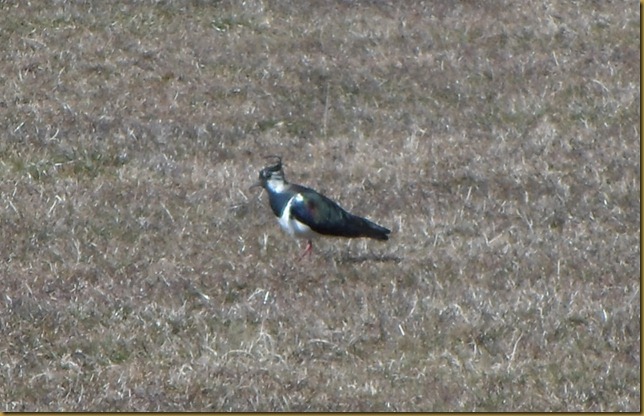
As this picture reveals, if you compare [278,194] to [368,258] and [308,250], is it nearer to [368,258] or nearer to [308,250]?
[308,250]

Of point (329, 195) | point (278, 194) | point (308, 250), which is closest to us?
point (308, 250)

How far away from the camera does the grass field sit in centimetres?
841

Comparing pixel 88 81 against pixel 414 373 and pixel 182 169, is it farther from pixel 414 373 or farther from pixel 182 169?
pixel 414 373

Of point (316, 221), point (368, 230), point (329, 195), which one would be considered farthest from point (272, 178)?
point (329, 195)

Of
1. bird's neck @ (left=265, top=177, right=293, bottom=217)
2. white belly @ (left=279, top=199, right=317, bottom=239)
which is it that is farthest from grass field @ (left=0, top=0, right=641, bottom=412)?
bird's neck @ (left=265, top=177, right=293, bottom=217)

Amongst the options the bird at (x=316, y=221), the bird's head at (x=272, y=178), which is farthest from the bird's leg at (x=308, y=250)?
the bird's head at (x=272, y=178)

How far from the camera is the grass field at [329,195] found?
841 centimetres

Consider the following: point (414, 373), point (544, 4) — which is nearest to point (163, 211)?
point (414, 373)

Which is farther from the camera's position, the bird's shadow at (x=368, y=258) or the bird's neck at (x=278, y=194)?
the bird's neck at (x=278, y=194)

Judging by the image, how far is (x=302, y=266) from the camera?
10.2m

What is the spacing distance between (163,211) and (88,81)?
441cm

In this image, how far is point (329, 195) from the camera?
40.3ft

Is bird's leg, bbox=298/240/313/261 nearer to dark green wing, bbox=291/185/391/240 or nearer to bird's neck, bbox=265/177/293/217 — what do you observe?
dark green wing, bbox=291/185/391/240

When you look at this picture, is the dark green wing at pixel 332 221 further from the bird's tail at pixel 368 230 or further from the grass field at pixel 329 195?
the grass field at pixel 329 195
